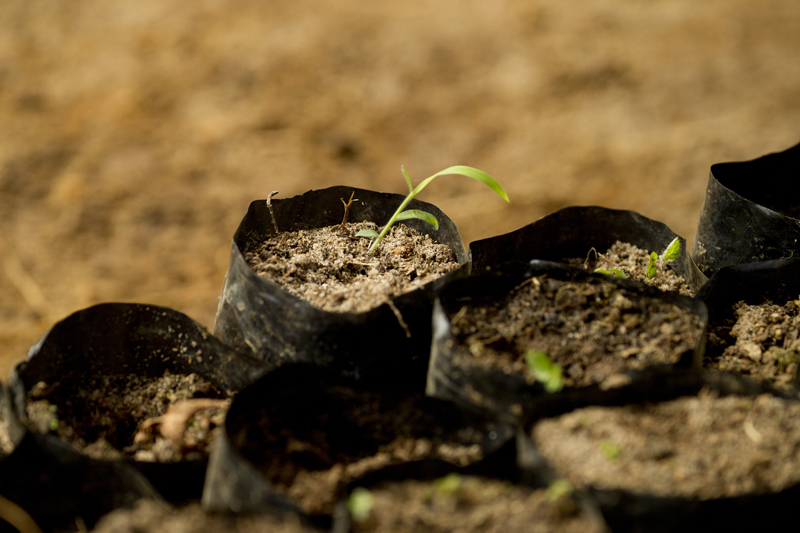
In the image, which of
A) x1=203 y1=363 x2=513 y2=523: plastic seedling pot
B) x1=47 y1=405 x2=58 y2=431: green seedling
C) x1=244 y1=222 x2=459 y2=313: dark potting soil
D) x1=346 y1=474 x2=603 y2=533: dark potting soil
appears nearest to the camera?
x1=346 y1=474 x2=603 y2=533: dark potting soil

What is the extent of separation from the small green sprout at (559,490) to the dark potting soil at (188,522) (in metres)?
0.25

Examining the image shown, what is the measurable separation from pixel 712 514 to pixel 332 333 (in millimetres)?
532

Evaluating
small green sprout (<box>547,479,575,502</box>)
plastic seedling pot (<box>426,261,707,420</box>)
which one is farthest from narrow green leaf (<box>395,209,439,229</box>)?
small green sprout (<box>547,479,575,502</box>)

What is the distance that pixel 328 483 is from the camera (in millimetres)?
762

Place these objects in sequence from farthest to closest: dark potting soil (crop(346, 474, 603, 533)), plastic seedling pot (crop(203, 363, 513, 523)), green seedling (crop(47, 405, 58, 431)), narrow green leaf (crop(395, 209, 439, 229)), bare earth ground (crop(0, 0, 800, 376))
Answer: bare earth ground (crop(0, 0, 800, 376)) < narrow green leaf (crop(395, 209, 439, 229)) < green seedling (crop(47, 405, 58, 431)) < plastic seedling pot (crop(203, 363, 513, 523)) < dark potting soil (crop(346, 474, 603, 533))

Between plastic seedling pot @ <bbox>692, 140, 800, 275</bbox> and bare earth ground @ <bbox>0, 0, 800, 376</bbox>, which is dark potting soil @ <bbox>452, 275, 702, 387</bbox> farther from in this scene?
bare earth ground @ <bbox>0, 0, 800, 376</bbox>

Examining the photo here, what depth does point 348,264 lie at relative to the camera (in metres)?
1.14

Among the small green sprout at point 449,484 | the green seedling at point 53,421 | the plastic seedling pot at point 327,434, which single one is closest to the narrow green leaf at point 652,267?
the plastic seedling pot at point 327,434

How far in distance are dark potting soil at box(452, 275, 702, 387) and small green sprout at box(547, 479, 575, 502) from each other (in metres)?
0.17

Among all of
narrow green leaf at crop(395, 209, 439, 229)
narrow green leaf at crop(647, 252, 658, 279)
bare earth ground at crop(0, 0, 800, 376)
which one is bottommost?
narrow green leaf at crop(647, 252, 658, 279)

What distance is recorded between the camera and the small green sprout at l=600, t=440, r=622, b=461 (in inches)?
27.6

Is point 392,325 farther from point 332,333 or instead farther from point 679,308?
point 679,308

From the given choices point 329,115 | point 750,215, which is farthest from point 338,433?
point 329,115

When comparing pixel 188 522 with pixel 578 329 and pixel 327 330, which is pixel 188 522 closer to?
pixel 327 330
